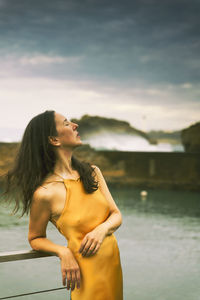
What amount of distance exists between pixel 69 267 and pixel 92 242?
0.41 ft

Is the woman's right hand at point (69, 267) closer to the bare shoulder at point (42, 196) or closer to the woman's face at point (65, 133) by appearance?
the bare shoulder at point (42, 196)

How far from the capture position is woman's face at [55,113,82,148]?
1584mm

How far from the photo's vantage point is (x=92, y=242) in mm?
1443

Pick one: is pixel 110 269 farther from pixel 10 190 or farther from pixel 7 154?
pixel 7 154

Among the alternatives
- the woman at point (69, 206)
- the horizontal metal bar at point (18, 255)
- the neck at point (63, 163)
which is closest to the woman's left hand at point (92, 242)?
the woman at point (69, 206)

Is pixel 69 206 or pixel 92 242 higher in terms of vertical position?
pixel 69 206

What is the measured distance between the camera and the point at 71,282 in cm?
146

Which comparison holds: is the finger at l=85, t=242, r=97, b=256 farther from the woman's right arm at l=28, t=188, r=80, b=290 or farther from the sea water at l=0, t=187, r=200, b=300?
the sea water at l=0, t=187, r=200, b=300

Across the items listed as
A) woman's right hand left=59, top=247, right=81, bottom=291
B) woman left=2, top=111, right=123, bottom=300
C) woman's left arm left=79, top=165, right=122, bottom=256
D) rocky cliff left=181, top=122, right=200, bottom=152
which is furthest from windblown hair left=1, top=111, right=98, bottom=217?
rocky cliff left=181, top=122, right=200, bottom=152

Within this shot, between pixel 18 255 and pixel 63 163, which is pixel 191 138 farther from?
pixel 18 255

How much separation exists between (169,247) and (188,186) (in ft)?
51.7

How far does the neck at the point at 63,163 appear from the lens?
1622 millimetres

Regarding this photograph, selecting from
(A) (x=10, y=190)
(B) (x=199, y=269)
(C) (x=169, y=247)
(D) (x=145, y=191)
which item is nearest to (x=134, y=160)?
(D) (x=145, y=191)

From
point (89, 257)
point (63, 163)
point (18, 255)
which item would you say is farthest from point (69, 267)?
point (63, 163)
